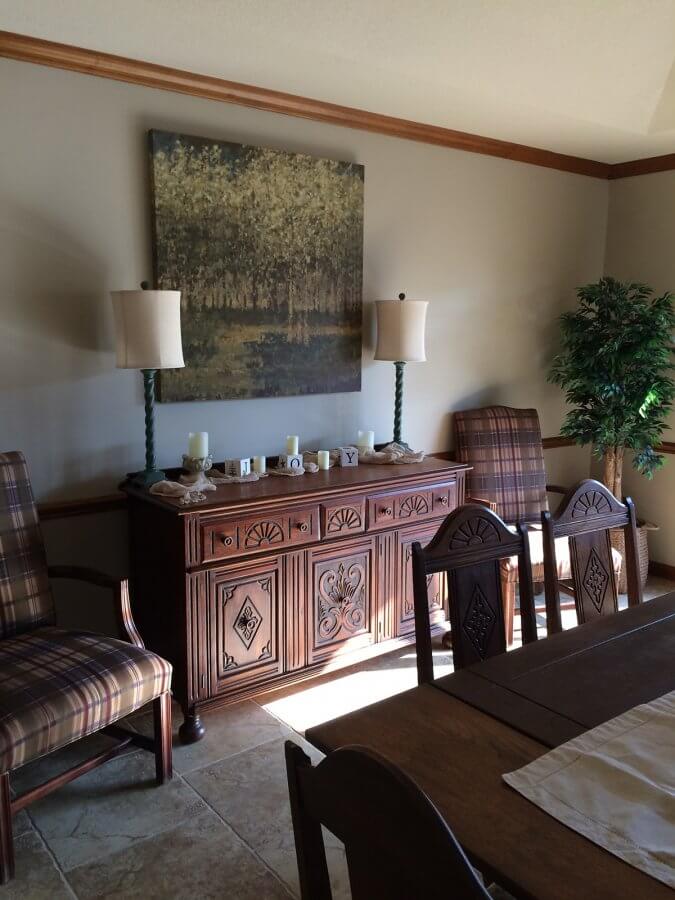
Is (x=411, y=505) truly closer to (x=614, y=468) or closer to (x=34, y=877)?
(x=614, y=468)

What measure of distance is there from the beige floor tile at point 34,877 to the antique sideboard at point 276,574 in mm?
651

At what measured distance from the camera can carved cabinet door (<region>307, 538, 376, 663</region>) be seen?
2.97 metres

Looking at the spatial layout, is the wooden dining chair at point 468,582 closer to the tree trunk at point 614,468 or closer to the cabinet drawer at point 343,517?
the cabinet drawer at point 343,517

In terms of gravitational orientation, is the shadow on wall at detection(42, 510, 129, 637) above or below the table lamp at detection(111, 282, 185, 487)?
below

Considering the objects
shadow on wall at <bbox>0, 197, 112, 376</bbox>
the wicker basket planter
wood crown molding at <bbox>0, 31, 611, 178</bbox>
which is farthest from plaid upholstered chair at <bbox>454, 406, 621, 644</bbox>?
shadow on wall at <bbox>0, 197, 112, 376</bbox>

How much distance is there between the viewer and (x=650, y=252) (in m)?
4.35

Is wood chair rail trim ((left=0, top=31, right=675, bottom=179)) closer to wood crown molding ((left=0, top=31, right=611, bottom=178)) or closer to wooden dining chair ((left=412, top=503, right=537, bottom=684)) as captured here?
wood crown molding ((left=0, top=31, right=611, bottom=178))

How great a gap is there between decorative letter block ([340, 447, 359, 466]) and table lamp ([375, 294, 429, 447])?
0.45m

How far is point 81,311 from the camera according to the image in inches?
110

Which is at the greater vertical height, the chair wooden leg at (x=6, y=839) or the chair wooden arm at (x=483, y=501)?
the chair wooden arm at (x=483, y=501)

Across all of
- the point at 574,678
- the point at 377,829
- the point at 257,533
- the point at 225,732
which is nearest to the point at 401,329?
the point at 257,533

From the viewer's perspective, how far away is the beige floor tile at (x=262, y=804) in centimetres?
208

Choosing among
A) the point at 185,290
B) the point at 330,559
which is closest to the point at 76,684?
the point at 330,559

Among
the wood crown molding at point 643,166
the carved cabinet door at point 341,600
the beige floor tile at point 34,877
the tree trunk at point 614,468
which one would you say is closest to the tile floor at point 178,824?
the beige floor tile at point 34,877
